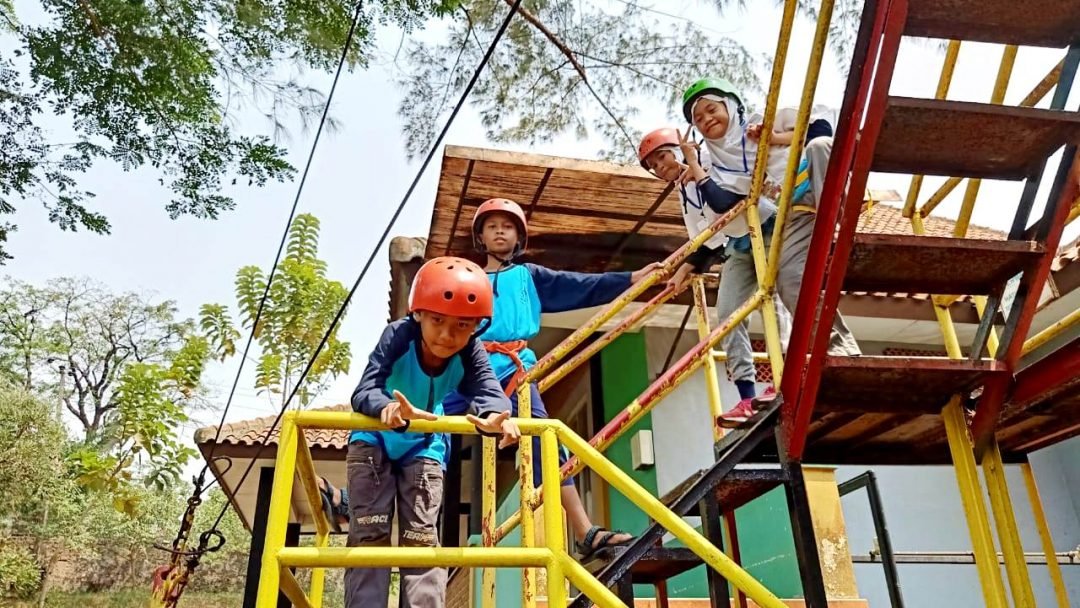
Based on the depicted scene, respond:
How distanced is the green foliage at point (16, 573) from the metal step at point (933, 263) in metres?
27.1

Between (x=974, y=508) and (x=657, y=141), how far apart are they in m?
2.35

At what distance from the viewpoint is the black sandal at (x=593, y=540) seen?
10.4ft

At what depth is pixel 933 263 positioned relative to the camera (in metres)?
2.60

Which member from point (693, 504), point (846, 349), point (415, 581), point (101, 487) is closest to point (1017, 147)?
point (846, 349)

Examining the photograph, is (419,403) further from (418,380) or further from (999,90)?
(999,90)

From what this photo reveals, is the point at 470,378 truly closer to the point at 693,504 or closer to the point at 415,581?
the point at 415,581

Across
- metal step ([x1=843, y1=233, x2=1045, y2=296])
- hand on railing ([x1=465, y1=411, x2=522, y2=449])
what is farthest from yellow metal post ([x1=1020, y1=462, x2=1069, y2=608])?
hand on railing ([x1=465, y1=411, x2=522, y2=449])

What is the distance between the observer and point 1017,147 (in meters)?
2.57

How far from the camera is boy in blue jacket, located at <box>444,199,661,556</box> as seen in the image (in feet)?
11.7

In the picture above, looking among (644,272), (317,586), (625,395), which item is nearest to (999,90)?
(644,272)

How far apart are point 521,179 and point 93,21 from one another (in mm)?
3741

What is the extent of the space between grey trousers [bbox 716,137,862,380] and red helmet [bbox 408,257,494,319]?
1.15 metres

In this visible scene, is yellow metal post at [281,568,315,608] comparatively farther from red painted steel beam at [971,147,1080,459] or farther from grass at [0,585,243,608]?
grass at [0,585,243,608]

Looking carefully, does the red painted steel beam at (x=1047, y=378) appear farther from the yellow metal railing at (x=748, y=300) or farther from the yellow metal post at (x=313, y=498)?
the yellow metal post at (x=313, y=498)
